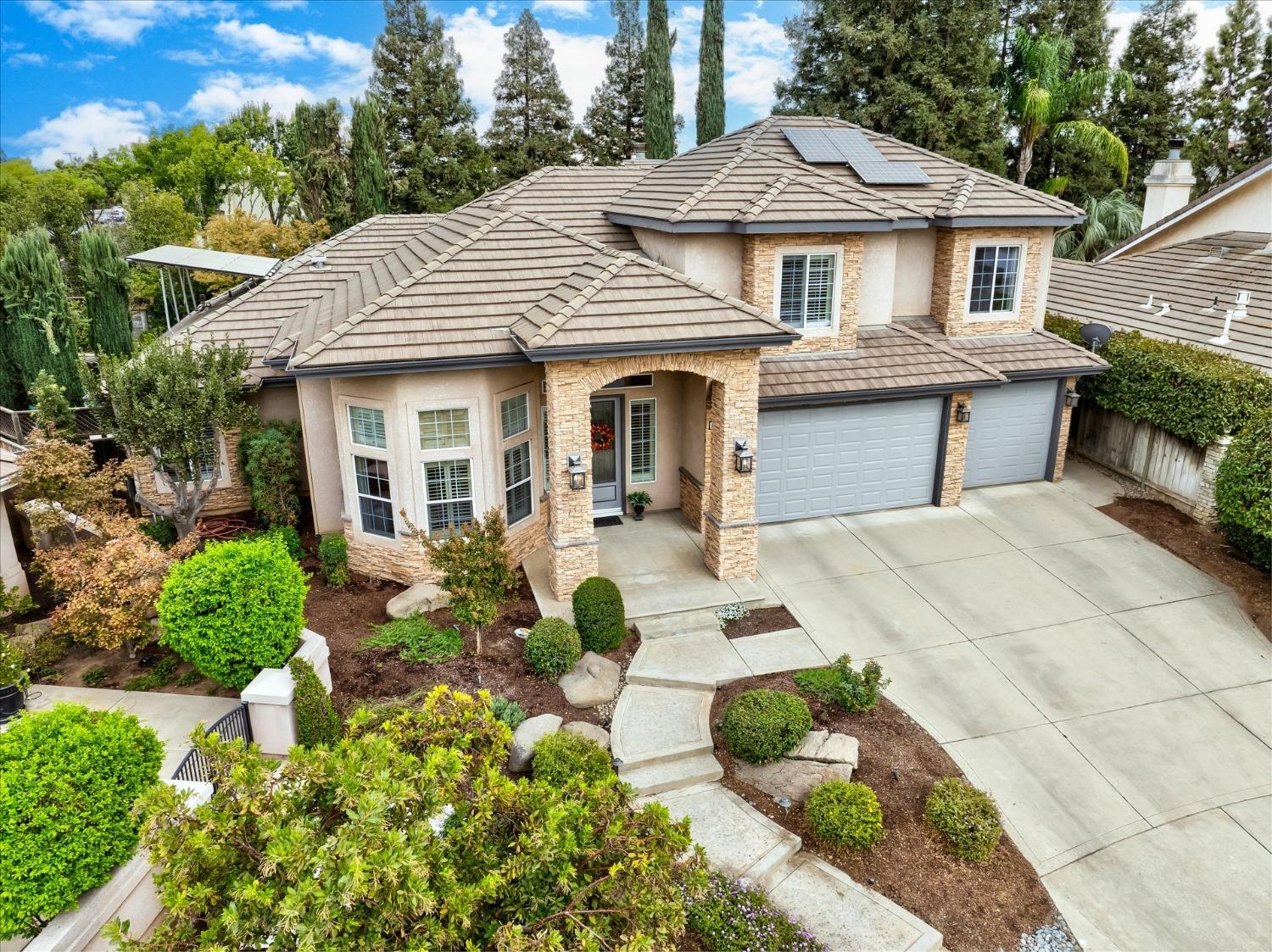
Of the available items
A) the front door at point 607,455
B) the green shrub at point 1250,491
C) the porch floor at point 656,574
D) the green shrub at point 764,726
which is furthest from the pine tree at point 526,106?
the green shrub at point 764,726

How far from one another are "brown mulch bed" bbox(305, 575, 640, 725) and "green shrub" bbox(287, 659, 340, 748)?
0.87 meters

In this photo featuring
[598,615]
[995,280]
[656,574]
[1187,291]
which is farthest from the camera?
[1187,291]

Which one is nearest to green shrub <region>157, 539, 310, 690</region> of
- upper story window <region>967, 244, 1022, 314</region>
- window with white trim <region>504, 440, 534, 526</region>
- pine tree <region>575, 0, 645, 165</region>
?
window with white trim <region>504, 440, 534, 526</region>

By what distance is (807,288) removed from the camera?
14617 mm

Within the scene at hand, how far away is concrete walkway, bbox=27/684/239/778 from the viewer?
30.8 ft

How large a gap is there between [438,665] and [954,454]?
10.2m

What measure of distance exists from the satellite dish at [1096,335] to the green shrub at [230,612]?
615 inches

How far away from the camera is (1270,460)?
12.7 metres

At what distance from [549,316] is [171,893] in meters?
8.48

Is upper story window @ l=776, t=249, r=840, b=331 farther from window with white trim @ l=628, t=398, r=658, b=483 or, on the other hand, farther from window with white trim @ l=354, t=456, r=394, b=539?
window with white trim @ l=354, t=456, r=394, b=539

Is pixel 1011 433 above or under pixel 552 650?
above

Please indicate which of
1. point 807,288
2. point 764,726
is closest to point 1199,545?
point 807,288

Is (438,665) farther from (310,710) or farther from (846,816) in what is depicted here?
(846,816)

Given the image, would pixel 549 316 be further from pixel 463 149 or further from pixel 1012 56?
pixel 1012 56
